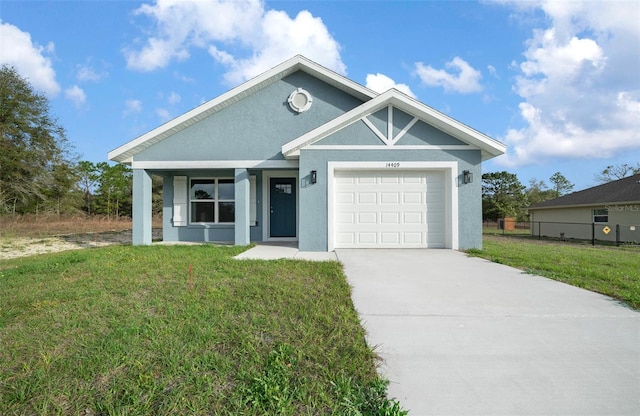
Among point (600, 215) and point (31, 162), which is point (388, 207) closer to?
point (600, 215)

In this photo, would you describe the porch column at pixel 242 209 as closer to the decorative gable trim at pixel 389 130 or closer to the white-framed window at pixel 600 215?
the decorative gable trim at pixel 389 130

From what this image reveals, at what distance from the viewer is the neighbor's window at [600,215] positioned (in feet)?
59.5

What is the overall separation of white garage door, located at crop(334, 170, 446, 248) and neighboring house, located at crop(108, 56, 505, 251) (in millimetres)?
29

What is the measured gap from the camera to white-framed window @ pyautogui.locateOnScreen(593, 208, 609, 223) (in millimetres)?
18125

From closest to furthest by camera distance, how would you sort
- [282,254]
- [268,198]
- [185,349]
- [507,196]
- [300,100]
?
[185,349] < [282,254] < [300,100] < [268,198] < [507,196]

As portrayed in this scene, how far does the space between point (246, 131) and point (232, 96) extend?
3.74 ft

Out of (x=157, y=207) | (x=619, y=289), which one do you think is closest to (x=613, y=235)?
(x=619, y=289)

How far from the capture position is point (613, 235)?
16891 millimetres

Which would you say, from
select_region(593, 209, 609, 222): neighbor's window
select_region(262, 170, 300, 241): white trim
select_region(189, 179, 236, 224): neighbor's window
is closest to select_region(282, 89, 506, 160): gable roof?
select_region(262, 170, 300, 241): white trim

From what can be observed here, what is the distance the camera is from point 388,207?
29.0ft

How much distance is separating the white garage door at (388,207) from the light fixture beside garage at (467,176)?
0.55m

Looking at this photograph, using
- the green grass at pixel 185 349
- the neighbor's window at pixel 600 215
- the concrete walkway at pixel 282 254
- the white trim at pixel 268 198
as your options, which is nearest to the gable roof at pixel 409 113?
the white trim at pixel 268 198

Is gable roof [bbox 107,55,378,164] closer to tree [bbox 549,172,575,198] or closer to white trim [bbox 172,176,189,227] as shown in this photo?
white trim [bbox 172,176,189,227]

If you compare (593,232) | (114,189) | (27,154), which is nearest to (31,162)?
(27,154)
